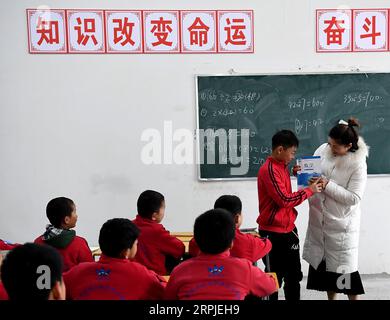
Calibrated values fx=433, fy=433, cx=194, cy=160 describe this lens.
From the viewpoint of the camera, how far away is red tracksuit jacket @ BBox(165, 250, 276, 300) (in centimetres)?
149

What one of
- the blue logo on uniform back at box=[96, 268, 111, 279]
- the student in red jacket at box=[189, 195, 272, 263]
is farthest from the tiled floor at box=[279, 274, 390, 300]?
the blue logo on uniform back at box=[96, 268, 111, 279]

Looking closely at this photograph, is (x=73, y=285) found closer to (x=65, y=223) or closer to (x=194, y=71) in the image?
(x=65, y=223)

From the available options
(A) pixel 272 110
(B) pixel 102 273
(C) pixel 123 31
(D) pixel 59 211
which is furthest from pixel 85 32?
(B) pixel 102 273

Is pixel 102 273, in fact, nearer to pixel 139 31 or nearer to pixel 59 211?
pixel 59 211

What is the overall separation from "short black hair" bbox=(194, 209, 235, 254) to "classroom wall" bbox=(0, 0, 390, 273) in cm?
220

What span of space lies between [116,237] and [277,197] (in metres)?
1.21

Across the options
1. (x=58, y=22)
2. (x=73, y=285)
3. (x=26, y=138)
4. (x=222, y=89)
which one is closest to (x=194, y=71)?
(x=222, y=89)

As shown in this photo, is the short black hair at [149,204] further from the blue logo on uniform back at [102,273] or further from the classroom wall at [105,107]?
the classroom wall at [105,107]

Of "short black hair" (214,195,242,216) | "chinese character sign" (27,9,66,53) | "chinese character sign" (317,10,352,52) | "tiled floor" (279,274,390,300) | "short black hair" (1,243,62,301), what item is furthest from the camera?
"chinese character sign" (317,10,352,52)

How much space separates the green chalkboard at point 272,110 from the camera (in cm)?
382

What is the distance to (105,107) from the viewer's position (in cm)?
→ 377

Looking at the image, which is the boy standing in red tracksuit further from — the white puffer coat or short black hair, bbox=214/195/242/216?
short black hair, bbox=214/195/242/216

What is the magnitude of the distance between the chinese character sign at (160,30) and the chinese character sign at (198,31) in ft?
0.26

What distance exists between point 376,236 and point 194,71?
223 cm
